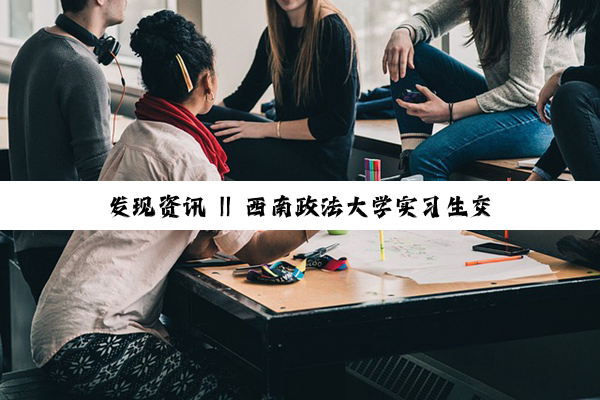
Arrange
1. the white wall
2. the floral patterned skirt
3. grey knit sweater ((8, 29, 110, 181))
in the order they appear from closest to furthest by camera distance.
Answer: the floral patterned skirt → grey knit sweater ((8, 29, 110, 181)) → the white wall

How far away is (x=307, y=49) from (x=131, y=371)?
1303 mm

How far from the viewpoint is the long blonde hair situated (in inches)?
88.0

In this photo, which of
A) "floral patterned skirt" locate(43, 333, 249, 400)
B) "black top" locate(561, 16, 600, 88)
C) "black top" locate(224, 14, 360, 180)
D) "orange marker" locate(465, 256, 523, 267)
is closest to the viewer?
"floral patterned skirt" locate(43, 333, 249, 400)

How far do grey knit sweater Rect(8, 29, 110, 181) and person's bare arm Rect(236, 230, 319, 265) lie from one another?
52 centimetres

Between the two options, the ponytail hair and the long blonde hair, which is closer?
the ponytail hair

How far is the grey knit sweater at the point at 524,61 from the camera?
1861 mm

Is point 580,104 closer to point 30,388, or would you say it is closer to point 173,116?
point 173,116

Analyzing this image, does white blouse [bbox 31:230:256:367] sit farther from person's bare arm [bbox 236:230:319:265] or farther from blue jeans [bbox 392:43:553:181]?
blue jeans [bbox 392:43:553:181]

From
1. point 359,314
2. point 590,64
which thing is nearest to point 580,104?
point 590,64

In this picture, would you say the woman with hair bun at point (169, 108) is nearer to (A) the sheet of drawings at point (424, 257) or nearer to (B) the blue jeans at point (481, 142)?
(A) the sheet of drawings at point (424, 257)

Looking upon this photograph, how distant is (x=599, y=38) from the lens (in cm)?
156

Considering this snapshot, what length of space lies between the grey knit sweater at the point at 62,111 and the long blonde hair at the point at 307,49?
0.70 meters

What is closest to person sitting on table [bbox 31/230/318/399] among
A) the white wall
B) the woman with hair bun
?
the woman with hair bun

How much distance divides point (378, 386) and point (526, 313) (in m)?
0.92
